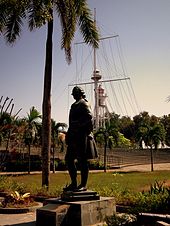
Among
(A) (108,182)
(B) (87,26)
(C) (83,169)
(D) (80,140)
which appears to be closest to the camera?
(D) (80,140)

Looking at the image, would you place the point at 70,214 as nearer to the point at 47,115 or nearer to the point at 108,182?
the point at 47,115

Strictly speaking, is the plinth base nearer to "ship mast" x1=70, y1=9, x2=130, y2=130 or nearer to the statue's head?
the statue's head

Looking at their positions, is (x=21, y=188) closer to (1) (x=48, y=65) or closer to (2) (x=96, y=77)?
(1) (x=48, y=65)

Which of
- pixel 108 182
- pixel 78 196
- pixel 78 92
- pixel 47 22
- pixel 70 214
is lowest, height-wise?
pixel 108 182

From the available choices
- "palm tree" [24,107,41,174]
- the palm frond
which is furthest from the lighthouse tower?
the palm frond

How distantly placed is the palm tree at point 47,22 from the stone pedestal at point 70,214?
623cm

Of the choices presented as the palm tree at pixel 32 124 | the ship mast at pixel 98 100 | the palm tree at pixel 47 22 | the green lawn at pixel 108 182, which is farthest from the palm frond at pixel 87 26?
the ship mast at pixel 98 100

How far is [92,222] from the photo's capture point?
809 cm

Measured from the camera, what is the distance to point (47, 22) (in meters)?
15.4

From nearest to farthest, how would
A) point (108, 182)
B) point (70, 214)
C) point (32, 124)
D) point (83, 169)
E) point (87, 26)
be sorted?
point (70, 214), point (83, 169), point (87, 26), point (108, 182), point (32, 124)

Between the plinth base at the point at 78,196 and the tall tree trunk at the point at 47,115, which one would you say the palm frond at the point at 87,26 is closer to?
the tall tree trunk at the point at 47,115

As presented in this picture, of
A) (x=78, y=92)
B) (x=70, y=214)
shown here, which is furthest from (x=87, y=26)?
(x=70, y=214)

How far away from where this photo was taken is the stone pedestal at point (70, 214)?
7.79 meters

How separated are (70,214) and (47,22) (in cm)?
974
